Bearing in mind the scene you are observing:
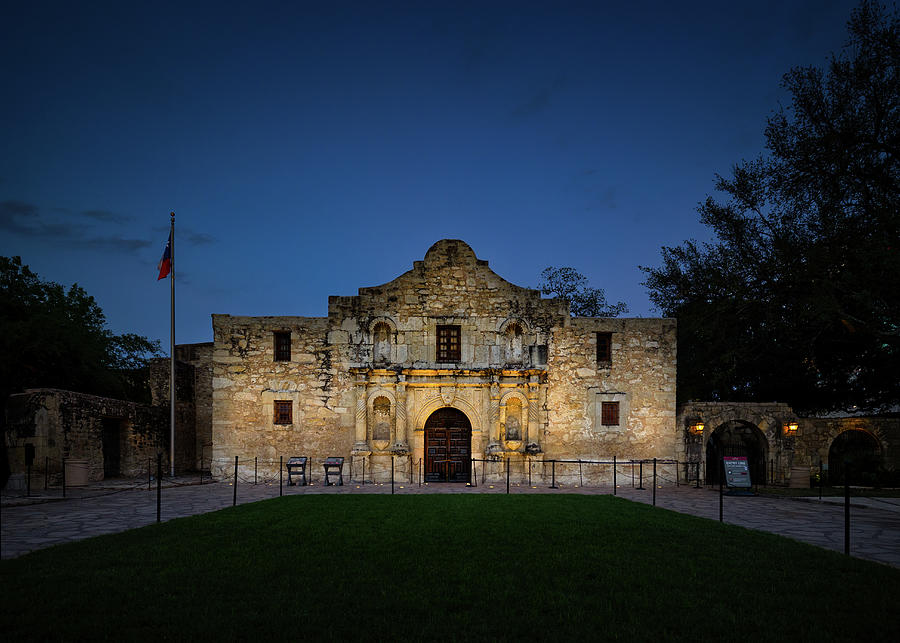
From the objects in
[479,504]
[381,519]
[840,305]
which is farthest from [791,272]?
[381,519]

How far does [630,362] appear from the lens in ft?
71.5

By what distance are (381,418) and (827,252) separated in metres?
14.9

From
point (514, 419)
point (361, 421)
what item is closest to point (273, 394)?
point (361, 421)

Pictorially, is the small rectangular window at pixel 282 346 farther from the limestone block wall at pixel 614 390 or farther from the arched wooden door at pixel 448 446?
the limestone block wall at pixel 614 390

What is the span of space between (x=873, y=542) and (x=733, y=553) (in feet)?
10.9

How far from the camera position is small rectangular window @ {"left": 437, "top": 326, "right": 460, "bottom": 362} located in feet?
70.9

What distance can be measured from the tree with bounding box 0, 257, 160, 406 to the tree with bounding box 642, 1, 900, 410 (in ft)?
76.7

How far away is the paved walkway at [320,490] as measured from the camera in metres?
9.91

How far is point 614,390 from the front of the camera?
21.6m

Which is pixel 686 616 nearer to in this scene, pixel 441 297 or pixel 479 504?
pixel 479 504

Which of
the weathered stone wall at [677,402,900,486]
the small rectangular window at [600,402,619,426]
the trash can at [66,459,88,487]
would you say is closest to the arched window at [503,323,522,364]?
the small rectangular window at [600,402,619,426]

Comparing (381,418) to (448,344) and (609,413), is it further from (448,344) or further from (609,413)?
(609,413)

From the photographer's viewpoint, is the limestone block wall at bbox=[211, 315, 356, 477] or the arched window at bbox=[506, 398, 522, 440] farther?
the arched window at bbox=[506, 398, 522, 440]

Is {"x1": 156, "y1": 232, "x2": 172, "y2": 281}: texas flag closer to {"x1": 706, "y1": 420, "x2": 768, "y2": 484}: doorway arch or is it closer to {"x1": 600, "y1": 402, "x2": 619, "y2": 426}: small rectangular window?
{"x1": 600, "y1": 402, "x2": 619, "y2": 426}: small rectangular window
